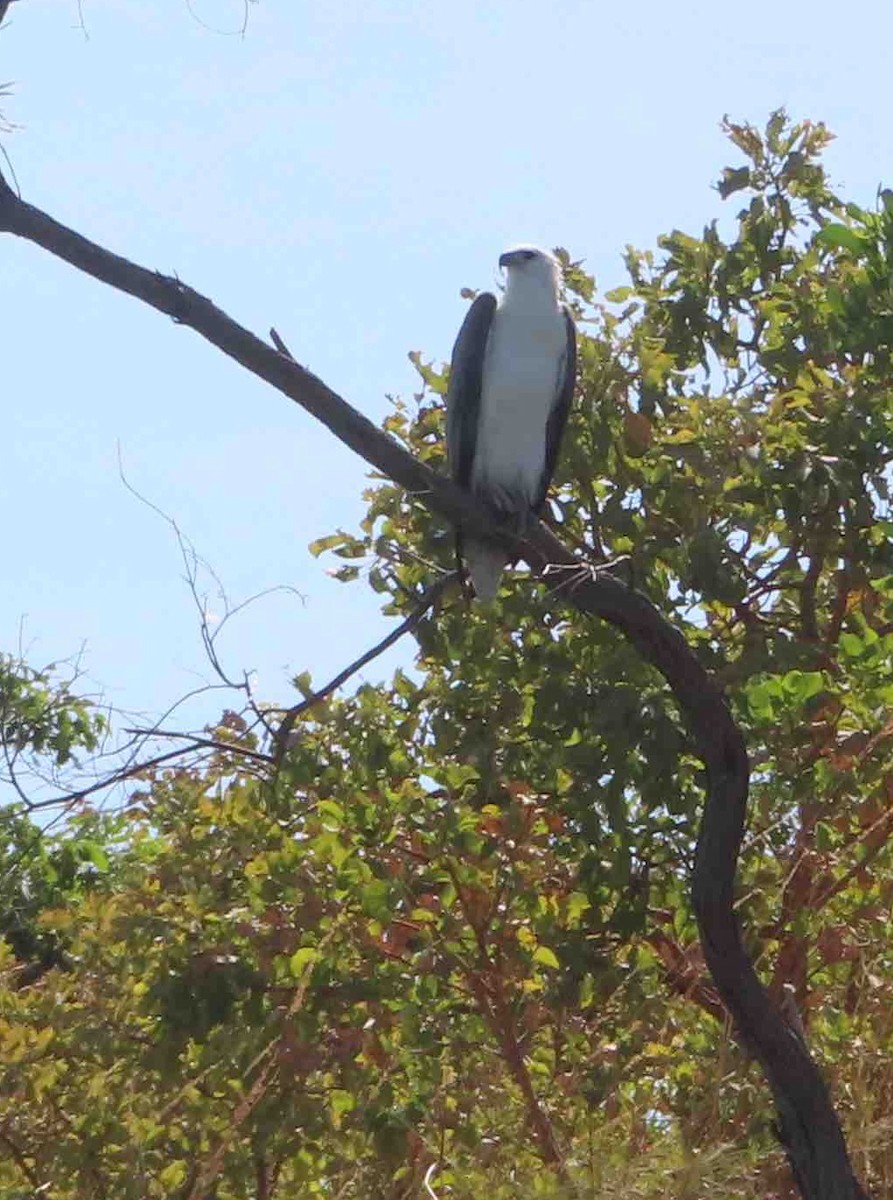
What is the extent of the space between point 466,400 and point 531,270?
52 cm

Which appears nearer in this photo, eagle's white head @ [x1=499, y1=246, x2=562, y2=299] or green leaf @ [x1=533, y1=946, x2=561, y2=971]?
green leaf @ [x1=533, y1=946, x2=561, y2=971]

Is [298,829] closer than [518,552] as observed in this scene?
No

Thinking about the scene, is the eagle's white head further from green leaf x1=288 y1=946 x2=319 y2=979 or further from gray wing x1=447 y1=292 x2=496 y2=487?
green leaf x1=288 y1=946 x2=319 y2=979

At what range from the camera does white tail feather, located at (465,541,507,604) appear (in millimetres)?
5027

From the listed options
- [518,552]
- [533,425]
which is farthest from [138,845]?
[518,552]

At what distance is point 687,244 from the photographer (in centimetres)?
635

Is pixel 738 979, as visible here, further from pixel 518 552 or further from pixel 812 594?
pixel 812 594

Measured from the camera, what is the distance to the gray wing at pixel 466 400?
18.9 ft

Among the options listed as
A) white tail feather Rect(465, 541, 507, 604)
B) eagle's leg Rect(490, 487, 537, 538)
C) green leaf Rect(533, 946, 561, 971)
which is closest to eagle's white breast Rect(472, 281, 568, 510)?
eagle's leg Rect(490, 487, 537, 538)

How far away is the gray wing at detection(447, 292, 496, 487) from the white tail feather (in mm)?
475

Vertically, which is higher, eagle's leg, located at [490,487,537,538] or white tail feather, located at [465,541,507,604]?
eagle's leg, located at [490,487,537,538]

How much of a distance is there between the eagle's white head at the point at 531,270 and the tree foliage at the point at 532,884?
0.24 meters

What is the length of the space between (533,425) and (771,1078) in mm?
2208

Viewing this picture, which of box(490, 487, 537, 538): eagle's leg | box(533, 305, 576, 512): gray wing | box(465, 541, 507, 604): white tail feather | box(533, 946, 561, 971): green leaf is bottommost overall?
box(533, 946, 561, 971): green leaf
